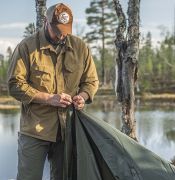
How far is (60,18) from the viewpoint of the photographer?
331 cm

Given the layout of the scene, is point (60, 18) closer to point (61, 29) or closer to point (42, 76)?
point (61, 29)

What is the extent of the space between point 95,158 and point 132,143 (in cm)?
29

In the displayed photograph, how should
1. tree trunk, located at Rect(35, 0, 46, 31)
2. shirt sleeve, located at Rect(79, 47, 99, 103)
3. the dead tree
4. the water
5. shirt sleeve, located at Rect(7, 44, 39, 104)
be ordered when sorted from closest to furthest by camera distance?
shirt sleeve, located at Rect(7, 44, 39, 104) < shirt sleeve, located at Rect(79, 47, 99, 103) < the dead tree < tree trunk, located at Rect(35, 0, 46, 31) < the water

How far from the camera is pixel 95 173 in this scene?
344 cm

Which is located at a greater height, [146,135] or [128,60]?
[128,60]

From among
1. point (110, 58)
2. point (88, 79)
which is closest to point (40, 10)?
point (88, 79)

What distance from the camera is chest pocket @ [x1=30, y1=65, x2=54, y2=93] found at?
11.1 feet

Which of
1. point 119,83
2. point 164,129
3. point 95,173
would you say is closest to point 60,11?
point 95,173

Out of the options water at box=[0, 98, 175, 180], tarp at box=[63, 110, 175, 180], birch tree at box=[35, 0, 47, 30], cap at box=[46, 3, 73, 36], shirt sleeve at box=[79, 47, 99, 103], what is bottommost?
water at box=[0, 98, 175, 180]

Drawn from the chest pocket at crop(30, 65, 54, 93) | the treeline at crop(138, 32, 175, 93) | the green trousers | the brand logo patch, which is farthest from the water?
the treeline at crop(138, 32, 175, 93)

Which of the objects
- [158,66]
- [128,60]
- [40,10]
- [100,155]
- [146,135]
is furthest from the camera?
[158,66]

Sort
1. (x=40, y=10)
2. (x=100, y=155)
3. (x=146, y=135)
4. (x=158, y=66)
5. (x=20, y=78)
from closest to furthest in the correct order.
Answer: (x=20, y=78) < (x=100, y=155) < (x=40, y=10) < (x=146, y=135) < (x=158, y=66)

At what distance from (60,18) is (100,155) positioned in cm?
98

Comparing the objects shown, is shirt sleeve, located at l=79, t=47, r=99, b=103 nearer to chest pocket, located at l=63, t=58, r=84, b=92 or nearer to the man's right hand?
chest pocket, located at l=63, t=58, r=84, b=92
